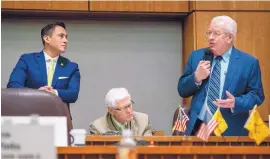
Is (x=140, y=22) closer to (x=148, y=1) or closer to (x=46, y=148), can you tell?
(x=148, y=1)

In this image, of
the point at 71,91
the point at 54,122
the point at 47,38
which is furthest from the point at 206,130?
the point at 47,38

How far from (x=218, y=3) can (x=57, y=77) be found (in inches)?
90.4

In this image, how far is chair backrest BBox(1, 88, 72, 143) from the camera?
2457 mm

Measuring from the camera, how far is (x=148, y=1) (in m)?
5.75

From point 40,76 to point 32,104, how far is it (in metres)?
1.52

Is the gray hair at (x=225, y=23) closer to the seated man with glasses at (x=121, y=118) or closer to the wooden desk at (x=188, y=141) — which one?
the seated man with glasses at (x=121, y=118)

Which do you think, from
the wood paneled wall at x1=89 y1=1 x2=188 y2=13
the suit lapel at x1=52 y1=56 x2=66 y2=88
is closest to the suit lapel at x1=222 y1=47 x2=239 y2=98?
the suit lapel at x1=52 y1=56 x2=66 y2=88

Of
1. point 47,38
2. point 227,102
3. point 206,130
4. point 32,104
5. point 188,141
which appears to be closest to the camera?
point 32,104

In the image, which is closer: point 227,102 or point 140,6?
point 227,102

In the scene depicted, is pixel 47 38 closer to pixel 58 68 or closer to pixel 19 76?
pixel 58 68

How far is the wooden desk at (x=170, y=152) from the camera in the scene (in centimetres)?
187

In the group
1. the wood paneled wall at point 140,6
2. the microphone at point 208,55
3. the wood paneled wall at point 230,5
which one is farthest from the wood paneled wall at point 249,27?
the microphone at point 208,55

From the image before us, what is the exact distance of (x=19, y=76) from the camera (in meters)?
3.92

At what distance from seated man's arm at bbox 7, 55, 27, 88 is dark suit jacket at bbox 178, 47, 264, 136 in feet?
3.72
